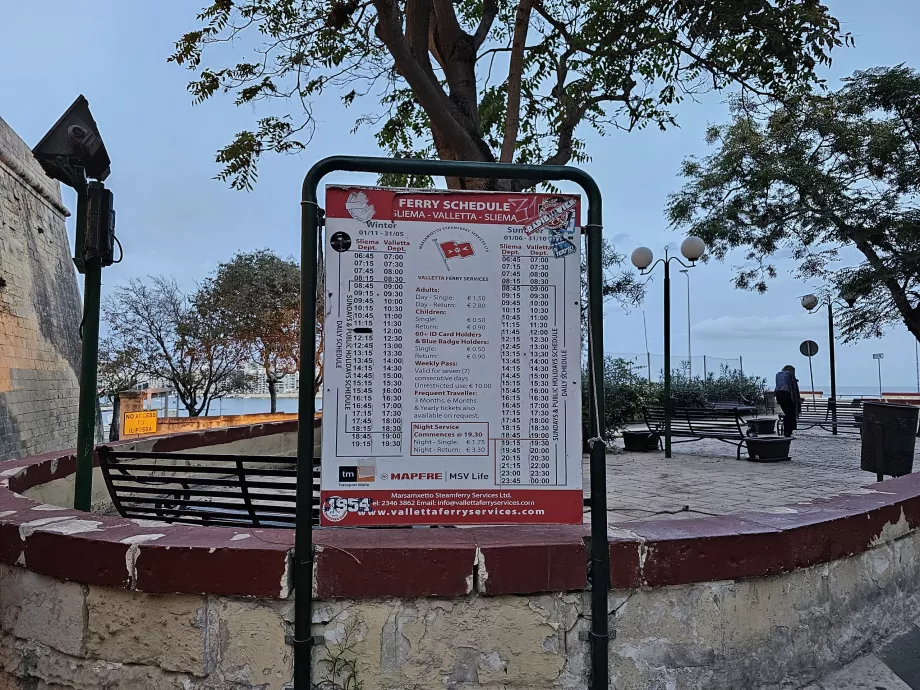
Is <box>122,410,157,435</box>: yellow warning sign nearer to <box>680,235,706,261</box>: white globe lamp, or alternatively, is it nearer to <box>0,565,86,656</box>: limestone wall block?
<box>680,235,706,261</box>: white globe lamp

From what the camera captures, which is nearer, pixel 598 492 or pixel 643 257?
pixel 598 492

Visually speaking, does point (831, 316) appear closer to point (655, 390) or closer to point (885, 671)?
point (655, 390)

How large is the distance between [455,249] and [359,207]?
0.33m

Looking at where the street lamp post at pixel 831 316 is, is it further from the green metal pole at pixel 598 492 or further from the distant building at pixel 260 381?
the distant building at pixel 260 381

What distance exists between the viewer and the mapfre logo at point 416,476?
77.5 inches

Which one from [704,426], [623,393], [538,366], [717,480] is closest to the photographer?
[538,366]

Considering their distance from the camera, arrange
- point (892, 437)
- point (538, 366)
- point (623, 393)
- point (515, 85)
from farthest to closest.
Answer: point (623, 393) < point (515, 85) < point (892, 437) < point (538, 366)

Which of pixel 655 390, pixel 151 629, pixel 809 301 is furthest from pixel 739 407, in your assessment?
pixel 151 629

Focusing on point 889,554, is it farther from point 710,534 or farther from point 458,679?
point 458,679

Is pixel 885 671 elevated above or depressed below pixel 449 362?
below

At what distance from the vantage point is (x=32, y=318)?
12.3 meters

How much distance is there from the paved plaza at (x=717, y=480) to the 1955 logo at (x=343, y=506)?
1.91 m

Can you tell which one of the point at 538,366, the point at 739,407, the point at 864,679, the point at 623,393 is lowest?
the point at 864,679

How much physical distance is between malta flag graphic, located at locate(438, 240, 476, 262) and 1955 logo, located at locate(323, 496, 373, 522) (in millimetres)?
796
